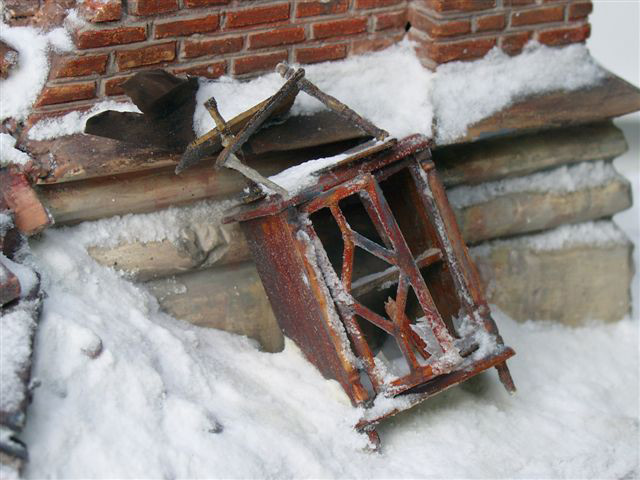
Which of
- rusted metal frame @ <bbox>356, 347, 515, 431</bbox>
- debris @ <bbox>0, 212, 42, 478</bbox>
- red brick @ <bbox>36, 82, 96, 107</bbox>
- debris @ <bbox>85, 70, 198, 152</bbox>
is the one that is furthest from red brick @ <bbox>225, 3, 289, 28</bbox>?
rusted metal frame @ <bbox>356, 347, 515, 431</bbox>

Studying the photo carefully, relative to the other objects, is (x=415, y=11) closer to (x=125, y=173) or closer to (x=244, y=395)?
(x=125, y=173)

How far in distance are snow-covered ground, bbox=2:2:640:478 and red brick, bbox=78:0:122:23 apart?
64cm

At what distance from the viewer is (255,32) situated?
294 cm

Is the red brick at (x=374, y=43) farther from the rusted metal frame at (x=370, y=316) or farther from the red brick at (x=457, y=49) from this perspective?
the rusted metal frame at (x=370, y=316)

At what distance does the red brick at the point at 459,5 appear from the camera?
3.06 metres

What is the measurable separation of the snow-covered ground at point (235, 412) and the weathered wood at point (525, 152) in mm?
275

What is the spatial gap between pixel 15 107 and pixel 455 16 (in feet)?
4.85

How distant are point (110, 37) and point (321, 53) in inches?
28.2

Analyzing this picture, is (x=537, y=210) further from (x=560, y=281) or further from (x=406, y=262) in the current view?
(x=406, y=262)

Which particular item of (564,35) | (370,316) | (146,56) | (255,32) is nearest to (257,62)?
(255,32)

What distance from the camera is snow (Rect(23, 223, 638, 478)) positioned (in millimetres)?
2428

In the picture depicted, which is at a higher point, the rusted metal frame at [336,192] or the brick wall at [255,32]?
the brick wall at [255,32]

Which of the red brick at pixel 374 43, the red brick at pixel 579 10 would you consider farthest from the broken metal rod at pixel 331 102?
the red brick at pixel 579 10

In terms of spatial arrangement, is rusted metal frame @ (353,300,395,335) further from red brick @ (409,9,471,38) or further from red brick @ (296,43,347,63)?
red brick @ (409,9,471,38)
